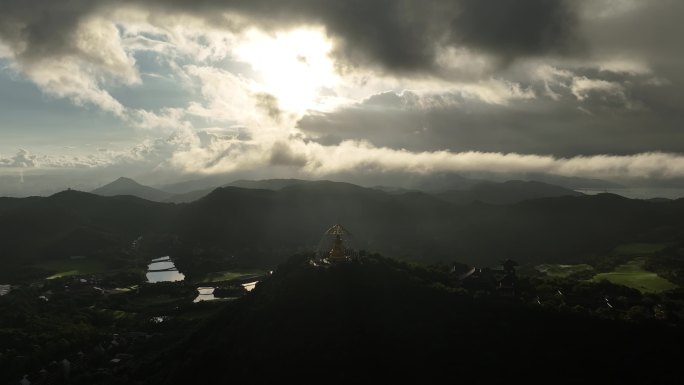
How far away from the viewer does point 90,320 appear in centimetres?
11850

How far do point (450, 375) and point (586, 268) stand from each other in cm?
13217

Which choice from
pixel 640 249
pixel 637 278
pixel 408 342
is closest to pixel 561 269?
Answer: pixel 637 278

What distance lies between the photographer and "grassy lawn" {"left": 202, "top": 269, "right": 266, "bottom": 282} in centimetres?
17719

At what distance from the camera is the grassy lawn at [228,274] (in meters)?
177

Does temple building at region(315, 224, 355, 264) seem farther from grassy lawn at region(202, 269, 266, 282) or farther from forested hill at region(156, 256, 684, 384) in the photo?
grassy lawn at region(202, 269, 266, 282)

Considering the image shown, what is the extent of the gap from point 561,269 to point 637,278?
137 ft

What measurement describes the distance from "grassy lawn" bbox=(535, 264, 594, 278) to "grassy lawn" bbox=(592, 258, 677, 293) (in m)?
12.2

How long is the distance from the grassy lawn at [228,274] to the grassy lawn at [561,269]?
359ft

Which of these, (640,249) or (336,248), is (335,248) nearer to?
(336,248)

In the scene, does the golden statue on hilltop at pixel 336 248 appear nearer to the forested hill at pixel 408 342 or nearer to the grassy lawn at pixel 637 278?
the forested hill at pixel 408 342

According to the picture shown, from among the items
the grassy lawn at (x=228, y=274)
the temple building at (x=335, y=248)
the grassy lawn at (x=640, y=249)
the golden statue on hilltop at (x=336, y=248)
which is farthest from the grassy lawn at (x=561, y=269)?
Answer: the grassy lawn at (x=228, y=274)

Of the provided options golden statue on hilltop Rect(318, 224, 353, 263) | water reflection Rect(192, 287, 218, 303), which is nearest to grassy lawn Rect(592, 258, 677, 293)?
golden statue on hilltop Rect(318, 224, 353, 263)

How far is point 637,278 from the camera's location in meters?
127

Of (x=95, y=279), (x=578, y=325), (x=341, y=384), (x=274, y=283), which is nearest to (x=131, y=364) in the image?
(x=274, y=283)
